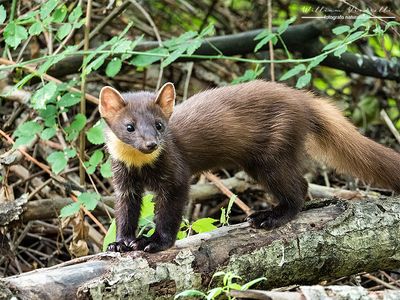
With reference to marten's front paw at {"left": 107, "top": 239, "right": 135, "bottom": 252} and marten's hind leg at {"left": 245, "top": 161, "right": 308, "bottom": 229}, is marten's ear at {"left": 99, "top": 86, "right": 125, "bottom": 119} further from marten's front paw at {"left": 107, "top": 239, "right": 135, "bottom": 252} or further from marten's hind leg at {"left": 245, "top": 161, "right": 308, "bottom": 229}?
marten's hind leg at {"left": 245, "top": 161, "right": 308, "bottom": 229}

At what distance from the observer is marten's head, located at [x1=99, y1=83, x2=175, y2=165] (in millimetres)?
4492

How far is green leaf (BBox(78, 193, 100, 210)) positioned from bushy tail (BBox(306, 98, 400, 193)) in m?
1.57

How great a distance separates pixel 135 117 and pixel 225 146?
2.55 feet

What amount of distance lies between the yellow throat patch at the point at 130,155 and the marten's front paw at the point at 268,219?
2.40 ft

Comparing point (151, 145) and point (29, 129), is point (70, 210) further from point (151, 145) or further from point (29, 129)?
point (151, 145)

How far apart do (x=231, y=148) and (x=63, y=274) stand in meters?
1.86

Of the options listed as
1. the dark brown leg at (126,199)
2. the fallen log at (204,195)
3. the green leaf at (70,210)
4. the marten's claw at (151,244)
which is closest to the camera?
the marten's claw at (151,244)

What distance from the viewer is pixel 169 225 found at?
14.8 ft

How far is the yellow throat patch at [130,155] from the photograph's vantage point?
4.67 metres

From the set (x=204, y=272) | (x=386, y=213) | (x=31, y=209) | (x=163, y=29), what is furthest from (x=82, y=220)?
(x=163, y=29)

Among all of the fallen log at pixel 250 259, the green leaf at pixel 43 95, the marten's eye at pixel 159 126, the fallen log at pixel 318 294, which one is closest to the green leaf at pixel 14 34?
the green leaf at pixel 43 95

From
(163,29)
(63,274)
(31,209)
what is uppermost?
(163,29)

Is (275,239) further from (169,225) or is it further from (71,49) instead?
(71,49)

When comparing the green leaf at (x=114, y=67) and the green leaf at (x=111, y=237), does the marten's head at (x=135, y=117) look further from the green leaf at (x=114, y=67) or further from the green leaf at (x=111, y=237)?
the green leaf at (x=114, y=67)
